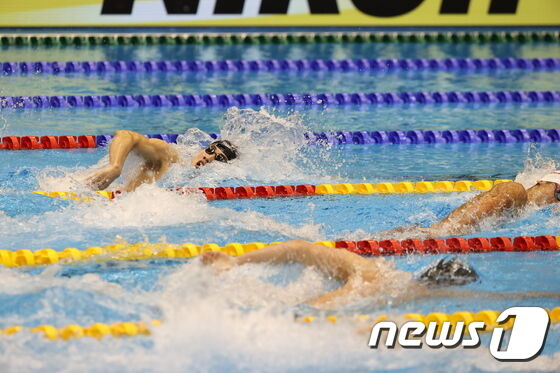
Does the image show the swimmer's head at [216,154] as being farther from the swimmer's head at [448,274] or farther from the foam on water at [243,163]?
the swimmer's head at [448,274]

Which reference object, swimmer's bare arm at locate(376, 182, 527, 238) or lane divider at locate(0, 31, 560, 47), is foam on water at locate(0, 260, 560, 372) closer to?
swimmer's bare arm at locate(376, 182, 527, 238)

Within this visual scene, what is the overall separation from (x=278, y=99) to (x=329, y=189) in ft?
7.22

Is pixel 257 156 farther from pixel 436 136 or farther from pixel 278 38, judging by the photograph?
pixel 278 38

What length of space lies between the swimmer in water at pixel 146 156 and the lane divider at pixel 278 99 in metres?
1.99

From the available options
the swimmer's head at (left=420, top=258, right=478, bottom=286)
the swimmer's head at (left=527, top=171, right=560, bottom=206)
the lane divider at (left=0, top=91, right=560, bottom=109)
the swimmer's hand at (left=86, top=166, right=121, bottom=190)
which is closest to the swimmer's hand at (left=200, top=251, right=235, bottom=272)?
the swimmer's head at (left=420, top=258, right=478, bottom=286)

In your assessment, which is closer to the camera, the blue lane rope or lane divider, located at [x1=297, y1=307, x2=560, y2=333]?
lane divider, located at [x1=297, y1=307, x2=560, y2=333]

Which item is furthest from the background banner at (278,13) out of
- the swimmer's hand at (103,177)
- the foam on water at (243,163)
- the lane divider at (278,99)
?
the swimmer's hand at (103,177)

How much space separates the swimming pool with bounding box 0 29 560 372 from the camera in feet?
10.0

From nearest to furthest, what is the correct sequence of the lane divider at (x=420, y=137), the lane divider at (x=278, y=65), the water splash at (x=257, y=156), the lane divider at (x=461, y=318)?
the lane divider at (x=461, y=318)
the water splash at (x=257, y=156)
the lane divider at (x=420, y=137)
the lane divider at (x=278, y=65)

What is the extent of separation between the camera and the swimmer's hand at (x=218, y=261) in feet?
11.2

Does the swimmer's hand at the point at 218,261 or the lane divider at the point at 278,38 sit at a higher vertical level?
the swimmer's hand at the point at 218,261

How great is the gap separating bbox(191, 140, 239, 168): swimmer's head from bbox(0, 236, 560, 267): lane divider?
3.56 ft

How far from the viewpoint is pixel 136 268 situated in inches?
151

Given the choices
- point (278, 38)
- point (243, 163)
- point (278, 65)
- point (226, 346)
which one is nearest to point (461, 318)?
point (226, 346)
